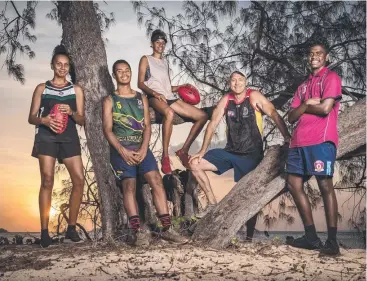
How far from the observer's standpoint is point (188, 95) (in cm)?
547

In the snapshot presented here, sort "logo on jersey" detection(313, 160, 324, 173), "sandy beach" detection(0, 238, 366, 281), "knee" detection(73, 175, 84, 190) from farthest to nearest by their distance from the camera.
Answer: "knee" detection(73, 175, 84, 190) → "logo on jersey" detection(313, 160, 324, 173) → "sandy beach" detection(0, 238, 366, 281)

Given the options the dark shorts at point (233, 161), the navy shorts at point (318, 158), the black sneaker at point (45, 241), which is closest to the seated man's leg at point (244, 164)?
the dark shorts at point (233, 161)

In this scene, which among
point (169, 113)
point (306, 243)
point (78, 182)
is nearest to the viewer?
point (306, 243)

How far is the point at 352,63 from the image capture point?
22.0 ft

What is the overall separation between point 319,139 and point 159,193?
1449 mm

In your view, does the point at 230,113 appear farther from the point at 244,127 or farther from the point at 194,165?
the point at 194,165

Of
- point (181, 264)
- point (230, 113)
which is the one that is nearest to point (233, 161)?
point (230, 113)

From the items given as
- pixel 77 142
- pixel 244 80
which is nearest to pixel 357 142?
pixel 244 80

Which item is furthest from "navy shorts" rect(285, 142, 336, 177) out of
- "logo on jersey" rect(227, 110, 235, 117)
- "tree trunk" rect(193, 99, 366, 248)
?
"logo on jersey" rect(227, 110, 235, 117)

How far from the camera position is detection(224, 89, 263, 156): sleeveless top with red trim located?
16.4 feet

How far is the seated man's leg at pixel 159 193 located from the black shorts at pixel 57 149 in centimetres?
64

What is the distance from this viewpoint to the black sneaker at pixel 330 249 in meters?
4.41

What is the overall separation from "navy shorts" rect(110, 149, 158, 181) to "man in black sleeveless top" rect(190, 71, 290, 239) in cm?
46

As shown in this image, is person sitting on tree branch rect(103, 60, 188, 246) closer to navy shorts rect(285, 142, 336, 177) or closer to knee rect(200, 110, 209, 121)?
knee rect(200, 110, 209, 121)
